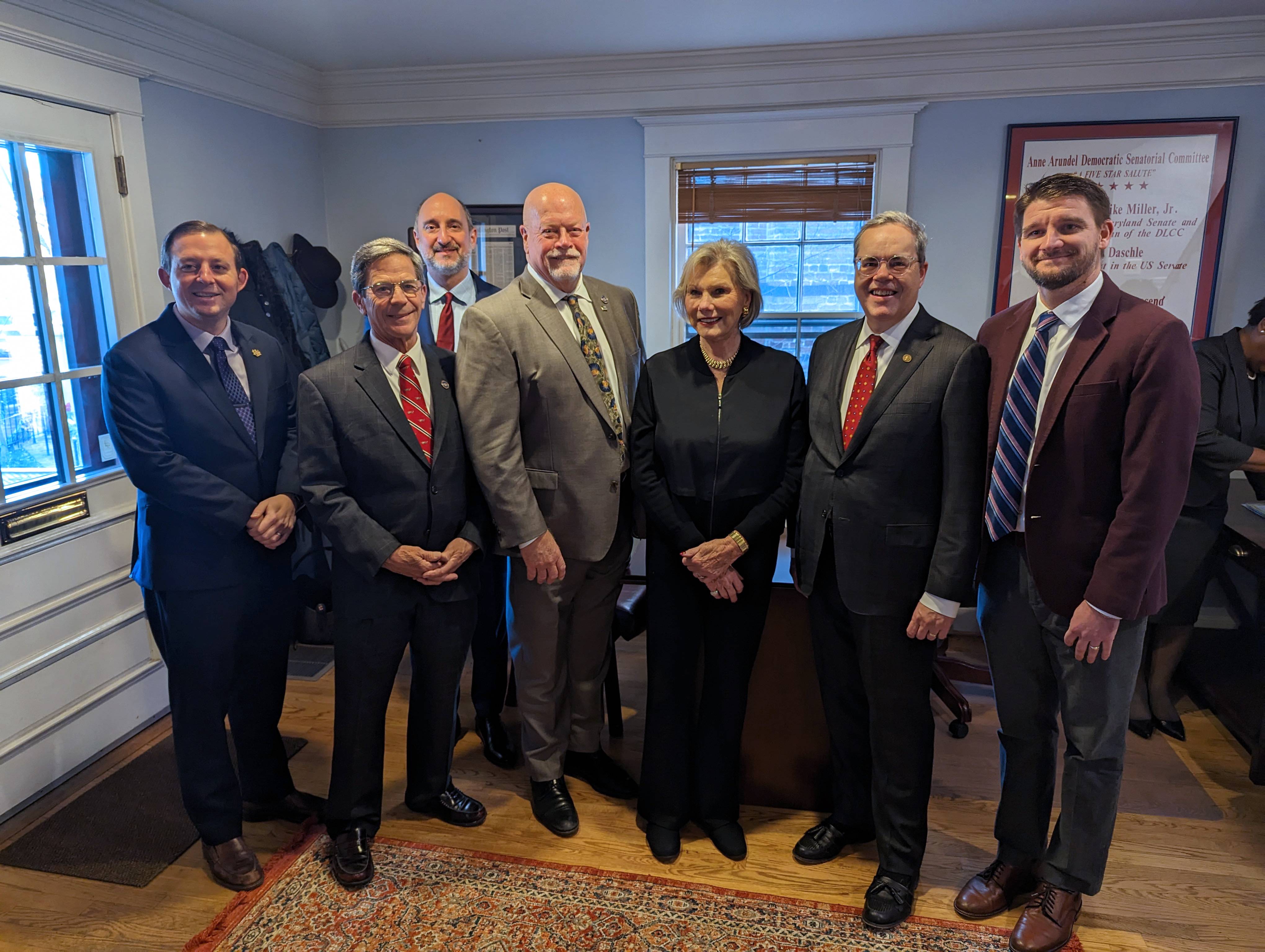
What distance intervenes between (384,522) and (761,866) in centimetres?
142

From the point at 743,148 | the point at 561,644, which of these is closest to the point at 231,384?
the point at 561,644

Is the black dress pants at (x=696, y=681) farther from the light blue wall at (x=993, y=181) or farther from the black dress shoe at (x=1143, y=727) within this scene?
the light blue wall at (x=993, y=181)

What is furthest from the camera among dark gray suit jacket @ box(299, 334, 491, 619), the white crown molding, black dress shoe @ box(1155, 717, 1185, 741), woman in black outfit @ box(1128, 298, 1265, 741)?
the white crown molding

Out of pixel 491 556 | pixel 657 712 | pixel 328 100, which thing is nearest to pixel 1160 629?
pixel 657 712

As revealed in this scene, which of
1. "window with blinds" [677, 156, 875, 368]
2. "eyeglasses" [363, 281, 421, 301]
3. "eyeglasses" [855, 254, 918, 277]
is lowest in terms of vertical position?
"eyeglasses" [363, 281, 421, 301]

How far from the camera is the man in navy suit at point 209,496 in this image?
6.77ft

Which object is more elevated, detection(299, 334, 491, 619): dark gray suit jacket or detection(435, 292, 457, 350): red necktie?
detection(435, 292, 457, 350): red necktie

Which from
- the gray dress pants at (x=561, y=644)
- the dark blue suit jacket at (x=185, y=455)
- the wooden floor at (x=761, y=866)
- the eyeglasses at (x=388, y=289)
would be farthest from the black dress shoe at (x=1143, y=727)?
the dark blue suit jacket at (x=185, y=455)

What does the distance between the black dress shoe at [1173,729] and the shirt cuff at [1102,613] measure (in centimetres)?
170

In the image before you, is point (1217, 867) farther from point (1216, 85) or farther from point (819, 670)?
point (1216, 85)

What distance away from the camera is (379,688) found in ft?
7.41

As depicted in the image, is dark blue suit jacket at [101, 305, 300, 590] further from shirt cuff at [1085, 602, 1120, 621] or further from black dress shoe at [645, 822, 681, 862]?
shirt cuff at [1085, 602, 1120, 621]

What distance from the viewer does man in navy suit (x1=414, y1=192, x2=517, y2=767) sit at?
2.88 meters

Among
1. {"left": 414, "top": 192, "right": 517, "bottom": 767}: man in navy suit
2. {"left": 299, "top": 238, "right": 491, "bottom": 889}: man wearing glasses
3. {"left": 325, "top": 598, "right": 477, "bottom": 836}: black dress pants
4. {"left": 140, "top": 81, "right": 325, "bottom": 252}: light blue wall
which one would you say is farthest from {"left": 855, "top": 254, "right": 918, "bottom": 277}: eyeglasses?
{"left": 140, "top": 81, "right": 325, "bottom": 252}: light blue wall
